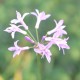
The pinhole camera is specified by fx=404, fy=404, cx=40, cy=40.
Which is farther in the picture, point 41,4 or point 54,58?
point 41,4

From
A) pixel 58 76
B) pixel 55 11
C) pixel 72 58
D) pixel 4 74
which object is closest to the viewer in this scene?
pixel 4 74

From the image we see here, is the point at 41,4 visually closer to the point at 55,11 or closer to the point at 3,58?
the point at 55,11

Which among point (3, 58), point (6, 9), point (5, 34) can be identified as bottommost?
point (3, 58)

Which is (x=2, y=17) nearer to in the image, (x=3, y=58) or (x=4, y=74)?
(x=3, y=58)

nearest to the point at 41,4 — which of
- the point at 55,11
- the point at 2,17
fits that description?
the point at 55,11

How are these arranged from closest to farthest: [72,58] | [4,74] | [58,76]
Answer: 1. [4,74]
2. [58,76]
3. [72,58]

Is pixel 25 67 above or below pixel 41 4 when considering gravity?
below
